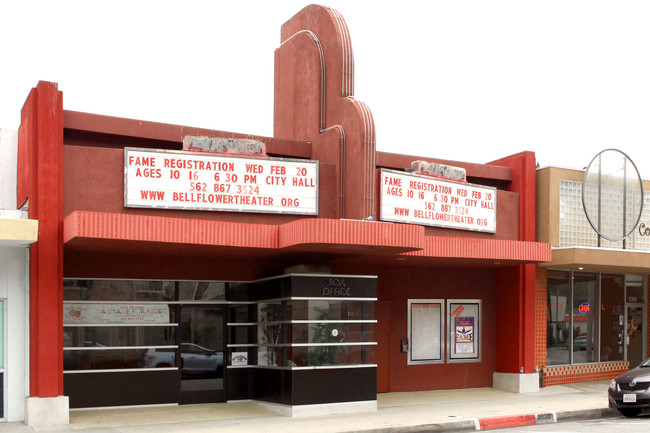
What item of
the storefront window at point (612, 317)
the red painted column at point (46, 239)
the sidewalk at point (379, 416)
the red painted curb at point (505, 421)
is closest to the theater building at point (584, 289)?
the storefront window at point (612, 317)

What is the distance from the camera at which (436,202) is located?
17438 millimetres

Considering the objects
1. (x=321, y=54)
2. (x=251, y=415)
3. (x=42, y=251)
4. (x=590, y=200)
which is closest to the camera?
(x=42, y=251)

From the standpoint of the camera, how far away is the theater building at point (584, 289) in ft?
63.0

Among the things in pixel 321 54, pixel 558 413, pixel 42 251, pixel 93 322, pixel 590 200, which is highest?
pixel 321 54

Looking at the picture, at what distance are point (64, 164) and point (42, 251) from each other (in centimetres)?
168

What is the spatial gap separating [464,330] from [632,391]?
498cm

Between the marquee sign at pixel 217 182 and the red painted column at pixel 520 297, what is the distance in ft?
20.5

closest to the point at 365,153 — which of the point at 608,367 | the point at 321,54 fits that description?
the point at 321,54

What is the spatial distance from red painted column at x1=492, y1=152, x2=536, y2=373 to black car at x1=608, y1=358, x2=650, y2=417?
3.34 meters

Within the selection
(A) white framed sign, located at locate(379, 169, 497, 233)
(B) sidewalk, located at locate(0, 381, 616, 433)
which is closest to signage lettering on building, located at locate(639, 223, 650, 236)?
(A) white framed sign, located at locate(379, 169, 497, 233)

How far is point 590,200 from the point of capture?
19.9 m

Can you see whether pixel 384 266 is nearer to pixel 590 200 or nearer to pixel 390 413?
pixel 390 413

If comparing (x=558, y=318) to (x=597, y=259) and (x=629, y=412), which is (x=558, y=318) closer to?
(x=597, y=259)

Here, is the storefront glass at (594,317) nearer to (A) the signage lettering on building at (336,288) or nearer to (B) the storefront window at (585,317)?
(B) the storefront window at (585,317)
